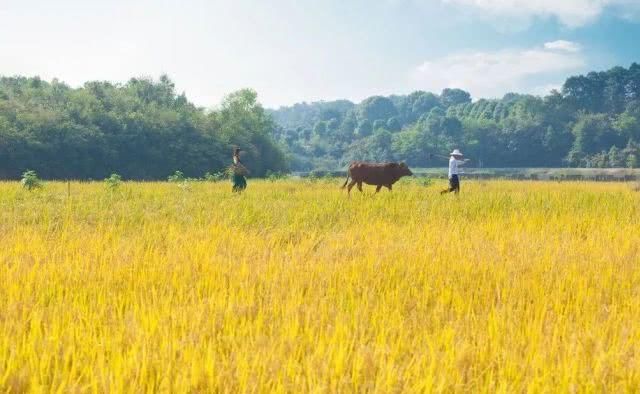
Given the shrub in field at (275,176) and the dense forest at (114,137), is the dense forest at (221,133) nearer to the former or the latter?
the dense forest at (114,137)

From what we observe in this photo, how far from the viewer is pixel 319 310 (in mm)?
3463

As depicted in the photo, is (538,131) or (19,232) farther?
(538,131)

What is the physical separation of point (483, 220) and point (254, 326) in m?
6.53

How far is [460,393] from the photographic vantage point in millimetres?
2453

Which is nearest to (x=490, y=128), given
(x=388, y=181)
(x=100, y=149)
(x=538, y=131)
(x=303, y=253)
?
(x=538, y=131)

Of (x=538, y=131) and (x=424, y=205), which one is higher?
(x=538, y=131)

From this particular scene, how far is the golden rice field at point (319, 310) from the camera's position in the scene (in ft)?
8.27

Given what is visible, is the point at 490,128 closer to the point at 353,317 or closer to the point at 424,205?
the point at 424,205

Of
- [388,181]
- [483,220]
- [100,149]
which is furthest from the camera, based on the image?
[100,149]

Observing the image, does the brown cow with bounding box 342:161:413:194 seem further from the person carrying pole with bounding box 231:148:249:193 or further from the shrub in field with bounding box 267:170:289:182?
the shrub in field with bounding box 267:170:289:182

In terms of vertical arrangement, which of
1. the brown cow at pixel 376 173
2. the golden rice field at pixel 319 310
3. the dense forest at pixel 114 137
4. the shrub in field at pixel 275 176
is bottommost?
the golden rice field at pixel 319 310

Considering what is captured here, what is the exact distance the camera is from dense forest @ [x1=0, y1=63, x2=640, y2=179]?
41062 millimetres

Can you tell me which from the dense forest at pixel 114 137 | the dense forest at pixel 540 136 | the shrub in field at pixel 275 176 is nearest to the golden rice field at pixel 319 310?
the shrub in field at pixel 275 176

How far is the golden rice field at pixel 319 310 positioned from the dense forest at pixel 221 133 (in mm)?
37468
